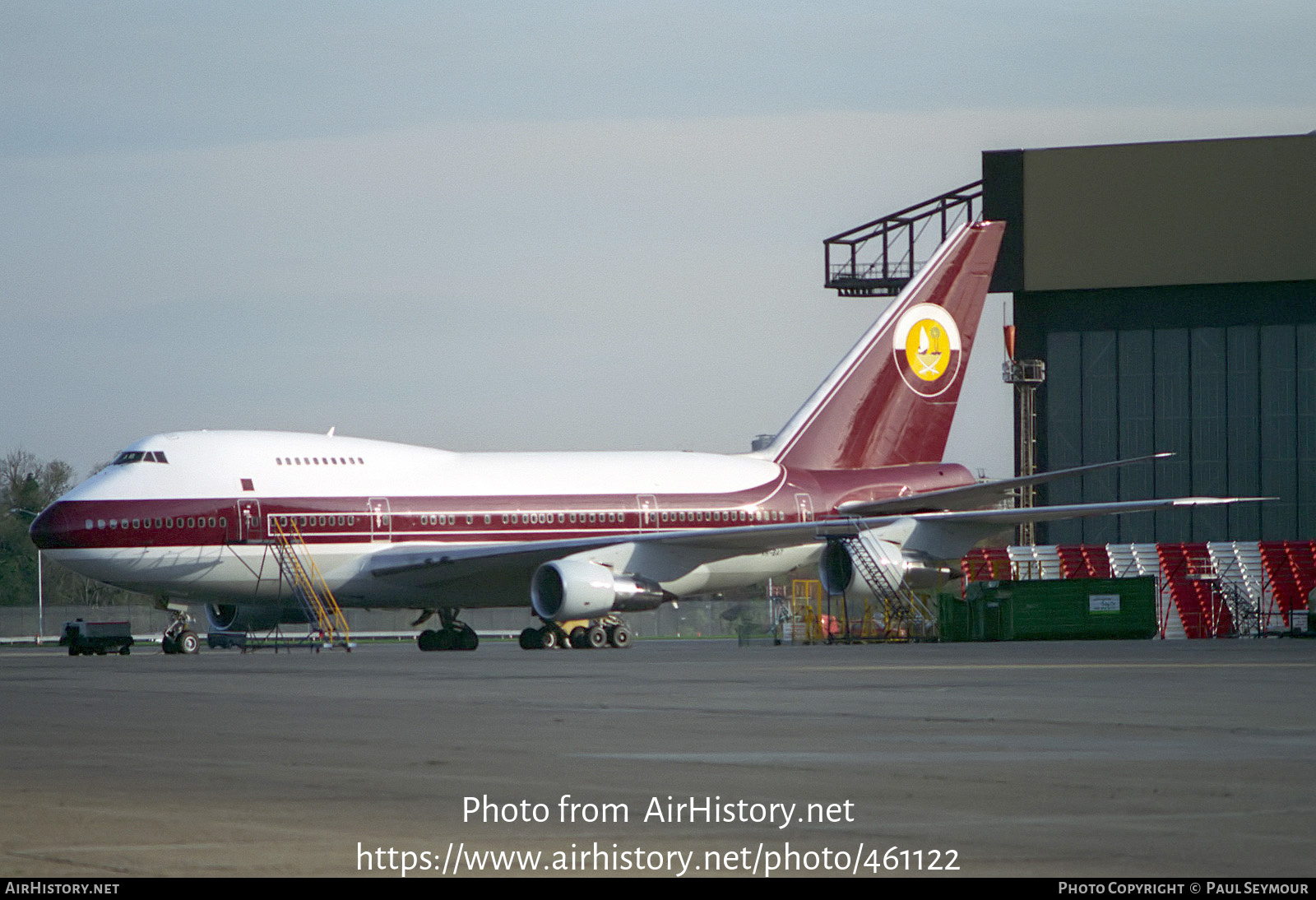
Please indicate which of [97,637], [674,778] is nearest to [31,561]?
[97,637]

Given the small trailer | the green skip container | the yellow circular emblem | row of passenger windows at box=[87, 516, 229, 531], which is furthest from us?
the yellow circular emblem

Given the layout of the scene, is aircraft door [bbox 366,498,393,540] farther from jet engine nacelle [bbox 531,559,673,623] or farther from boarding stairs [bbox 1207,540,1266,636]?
boarding stairs [bbox 1207,540,1266,636]

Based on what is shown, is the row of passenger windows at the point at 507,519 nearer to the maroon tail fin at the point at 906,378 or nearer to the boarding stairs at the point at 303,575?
the boarding stairs at the point at 303,575

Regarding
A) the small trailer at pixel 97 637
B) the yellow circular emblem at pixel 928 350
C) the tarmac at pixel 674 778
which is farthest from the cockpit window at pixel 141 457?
the yellow circular emblem at pixel 928 350

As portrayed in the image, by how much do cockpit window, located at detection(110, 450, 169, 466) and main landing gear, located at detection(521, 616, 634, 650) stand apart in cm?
756

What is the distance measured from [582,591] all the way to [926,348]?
41.1 ft

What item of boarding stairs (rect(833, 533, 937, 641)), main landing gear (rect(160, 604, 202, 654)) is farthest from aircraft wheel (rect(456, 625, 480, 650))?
boarding stairs (rect(833, 533, 937, 641))

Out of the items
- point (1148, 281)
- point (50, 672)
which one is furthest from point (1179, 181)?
point (50, 672)

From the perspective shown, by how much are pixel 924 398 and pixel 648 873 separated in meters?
36.9

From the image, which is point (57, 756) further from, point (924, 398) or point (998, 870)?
point (924, 398)

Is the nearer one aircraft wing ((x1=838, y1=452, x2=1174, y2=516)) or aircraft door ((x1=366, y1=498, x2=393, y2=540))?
aircraft door ((x1=366, y1=498, x2=393, y2=540))

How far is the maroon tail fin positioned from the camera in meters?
41.6

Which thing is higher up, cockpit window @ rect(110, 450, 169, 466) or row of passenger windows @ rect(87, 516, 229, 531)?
cockpit window @ rect(110, 450, 169, 466)
